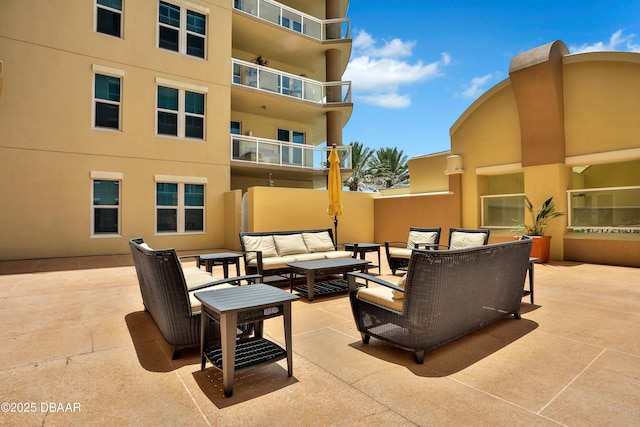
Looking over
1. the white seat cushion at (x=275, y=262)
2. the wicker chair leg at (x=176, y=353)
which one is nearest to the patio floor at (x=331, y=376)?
the wicker chair leg at (x=176, y=353)

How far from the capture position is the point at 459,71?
18.0 metres

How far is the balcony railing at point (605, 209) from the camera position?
886 cm

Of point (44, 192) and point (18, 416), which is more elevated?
point (44, 192)

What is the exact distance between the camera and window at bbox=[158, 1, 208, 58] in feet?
39.8

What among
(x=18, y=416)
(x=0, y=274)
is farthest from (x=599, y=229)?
(x=0, y=274)

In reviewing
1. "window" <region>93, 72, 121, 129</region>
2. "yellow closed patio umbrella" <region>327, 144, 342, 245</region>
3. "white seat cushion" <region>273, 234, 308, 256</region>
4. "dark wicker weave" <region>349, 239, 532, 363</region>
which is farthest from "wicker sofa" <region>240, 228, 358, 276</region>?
"window" <region>93, 72, 121, 129</region>

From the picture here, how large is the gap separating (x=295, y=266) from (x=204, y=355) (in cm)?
278

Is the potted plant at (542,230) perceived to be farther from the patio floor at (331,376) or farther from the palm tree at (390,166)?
the palm tree at (390,166)

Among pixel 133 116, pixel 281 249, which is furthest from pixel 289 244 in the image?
pixel 133 116

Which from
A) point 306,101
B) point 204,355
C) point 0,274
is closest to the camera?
point 204,355

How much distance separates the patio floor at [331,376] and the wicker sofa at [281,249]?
5.05 ft

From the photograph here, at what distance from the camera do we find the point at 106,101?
11.0 metres

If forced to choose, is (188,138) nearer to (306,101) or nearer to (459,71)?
(306,101)

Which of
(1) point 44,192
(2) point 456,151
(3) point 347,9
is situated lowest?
(1) point 44,192
